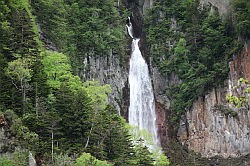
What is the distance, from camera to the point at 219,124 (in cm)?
4338

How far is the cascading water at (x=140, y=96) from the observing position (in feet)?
152

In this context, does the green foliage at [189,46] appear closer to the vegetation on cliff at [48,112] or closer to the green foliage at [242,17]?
the green foliage at [242,17]

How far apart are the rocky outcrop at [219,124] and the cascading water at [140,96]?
12.0 ft

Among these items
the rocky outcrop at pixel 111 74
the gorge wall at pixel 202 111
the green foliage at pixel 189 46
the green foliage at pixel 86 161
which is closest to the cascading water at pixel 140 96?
the gorge wall at pixel 202 111

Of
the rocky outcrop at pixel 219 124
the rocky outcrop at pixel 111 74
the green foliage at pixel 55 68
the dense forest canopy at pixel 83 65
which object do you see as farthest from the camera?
the rocky outcrop at pixel 111 74

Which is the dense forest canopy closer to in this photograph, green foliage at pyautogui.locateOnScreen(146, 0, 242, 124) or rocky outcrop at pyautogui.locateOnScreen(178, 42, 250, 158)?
green foliage at pyautogui.locateOnScreen(146, 0, 242, 124)

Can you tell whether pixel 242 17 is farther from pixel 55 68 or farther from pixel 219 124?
pixel 55 68

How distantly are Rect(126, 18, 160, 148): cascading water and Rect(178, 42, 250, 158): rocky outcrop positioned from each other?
3672 millimetres

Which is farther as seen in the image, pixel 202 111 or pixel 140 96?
pixel 140 96

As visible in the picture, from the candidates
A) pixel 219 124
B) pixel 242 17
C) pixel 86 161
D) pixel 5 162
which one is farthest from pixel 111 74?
pixel 5 162

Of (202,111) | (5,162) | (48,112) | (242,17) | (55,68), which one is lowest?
(5,162)

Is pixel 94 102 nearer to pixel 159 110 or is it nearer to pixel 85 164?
pixel 85 164

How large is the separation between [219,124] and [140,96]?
9952 millimetres

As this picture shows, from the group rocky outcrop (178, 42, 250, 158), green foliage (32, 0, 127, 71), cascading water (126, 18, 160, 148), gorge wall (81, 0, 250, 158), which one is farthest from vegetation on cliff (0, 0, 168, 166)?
cascading water (126, 18, 160, 148)
